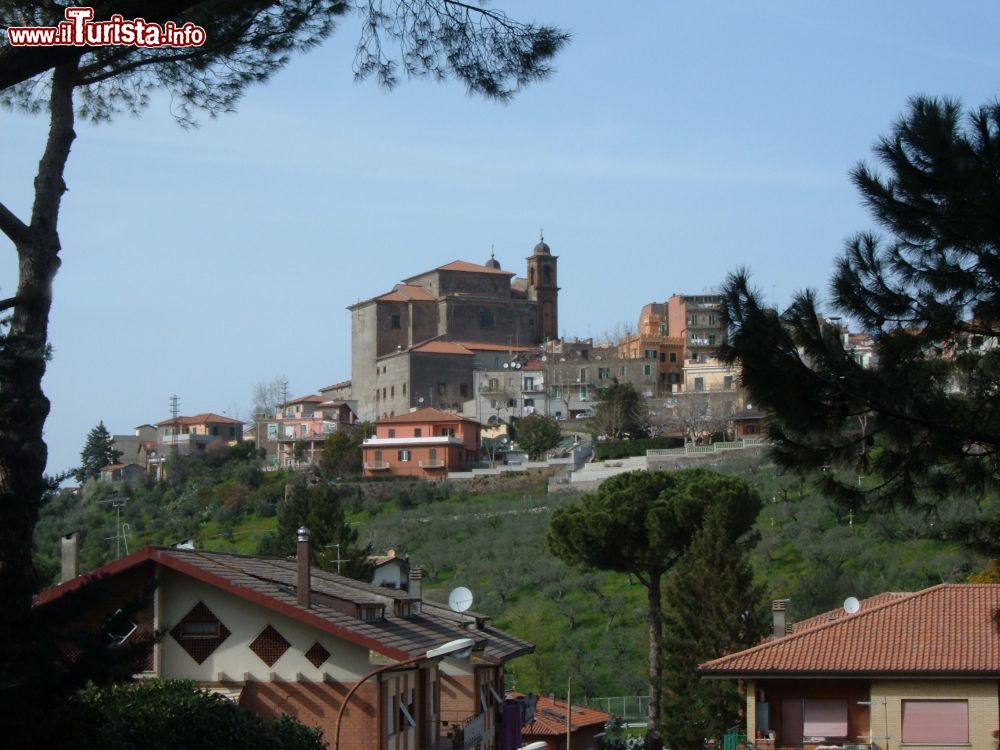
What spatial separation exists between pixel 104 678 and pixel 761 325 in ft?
18.3

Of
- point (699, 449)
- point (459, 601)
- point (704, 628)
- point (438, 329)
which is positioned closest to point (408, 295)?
point (438, 329)

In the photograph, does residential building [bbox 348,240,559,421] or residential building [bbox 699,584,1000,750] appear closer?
residential building [bbox 699,584,1000,750]

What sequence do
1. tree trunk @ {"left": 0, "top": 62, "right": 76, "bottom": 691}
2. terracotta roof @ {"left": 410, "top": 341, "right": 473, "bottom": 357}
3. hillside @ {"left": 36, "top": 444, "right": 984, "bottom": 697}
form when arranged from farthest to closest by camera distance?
terracotta roof @ {"left": 410, "top": 341, "right": 473, "bottom": 357} < hillside @ {"left": 36, "top": 444, "right": 984, "bottom": 697} < tree trunk @ {"left": 0, "top": 62, "right": 76, "bottom": 691}

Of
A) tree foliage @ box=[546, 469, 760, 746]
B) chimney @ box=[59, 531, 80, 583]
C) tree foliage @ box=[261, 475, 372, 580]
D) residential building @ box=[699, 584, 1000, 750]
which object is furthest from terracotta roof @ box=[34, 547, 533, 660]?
tree foliage @ box=[546, 469, 760, 746]

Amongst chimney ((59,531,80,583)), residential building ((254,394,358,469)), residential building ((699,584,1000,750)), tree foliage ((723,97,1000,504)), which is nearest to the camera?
tree foliage ((723,97,1000,504))

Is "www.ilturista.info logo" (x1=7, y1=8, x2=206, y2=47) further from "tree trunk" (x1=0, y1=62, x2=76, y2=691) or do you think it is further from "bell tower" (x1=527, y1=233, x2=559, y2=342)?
"bell tower" (x1=527, y1=233, x2=559, y2=342)

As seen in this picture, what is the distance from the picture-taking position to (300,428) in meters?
107

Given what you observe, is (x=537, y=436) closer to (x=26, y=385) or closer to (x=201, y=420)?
(x=201, y=420)

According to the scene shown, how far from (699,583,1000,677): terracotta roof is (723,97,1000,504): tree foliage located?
37.5ft

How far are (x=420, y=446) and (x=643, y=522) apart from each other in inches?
1933

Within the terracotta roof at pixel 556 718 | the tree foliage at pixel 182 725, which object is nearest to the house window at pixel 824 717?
the terracotta roof at pixel 556 718

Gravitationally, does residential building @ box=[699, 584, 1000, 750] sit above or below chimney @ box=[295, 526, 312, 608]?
below

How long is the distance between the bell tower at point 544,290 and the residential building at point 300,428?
17391 mm

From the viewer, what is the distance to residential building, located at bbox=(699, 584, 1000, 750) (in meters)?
23.2
